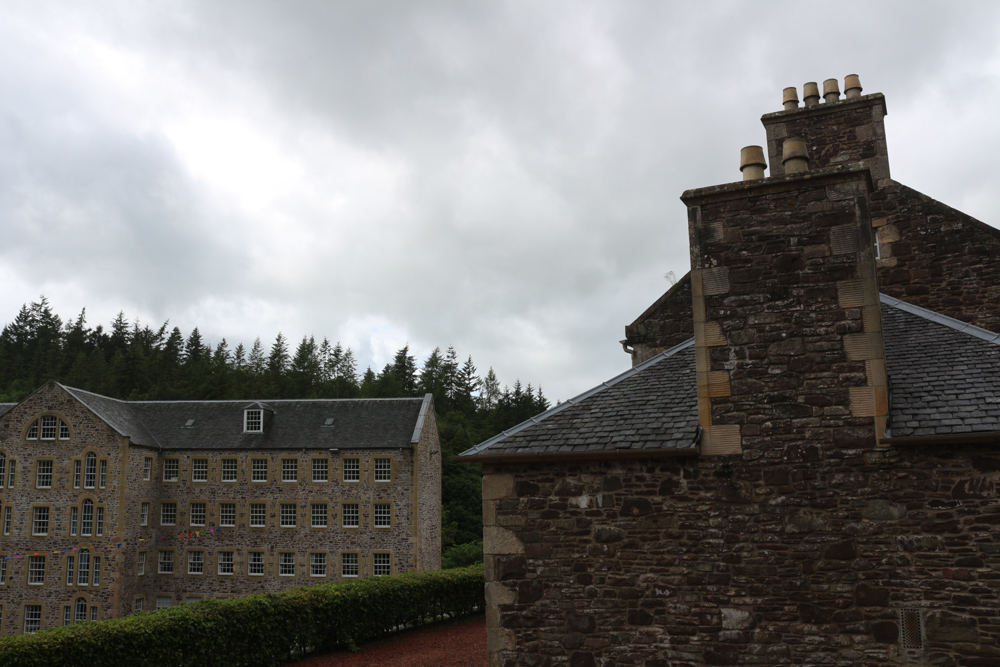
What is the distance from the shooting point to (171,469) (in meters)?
37.0

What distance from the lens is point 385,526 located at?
112 ft

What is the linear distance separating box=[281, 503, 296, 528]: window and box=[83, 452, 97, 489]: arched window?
9.67 m

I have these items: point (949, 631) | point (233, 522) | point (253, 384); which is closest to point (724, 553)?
point (949, 631)

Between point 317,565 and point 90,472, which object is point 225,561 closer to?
point 317,565

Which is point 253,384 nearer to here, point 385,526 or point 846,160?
point 385,526

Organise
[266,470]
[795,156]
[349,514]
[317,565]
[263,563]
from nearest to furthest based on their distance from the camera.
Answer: [795,156] < [317,565] < [349,514] < [263,563] < [266,470]

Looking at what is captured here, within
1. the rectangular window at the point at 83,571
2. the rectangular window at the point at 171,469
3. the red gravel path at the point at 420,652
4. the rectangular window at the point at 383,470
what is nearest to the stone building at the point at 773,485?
the red gravel path at the point at 420,652

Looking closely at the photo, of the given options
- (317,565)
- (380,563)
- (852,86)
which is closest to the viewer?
(852,86)

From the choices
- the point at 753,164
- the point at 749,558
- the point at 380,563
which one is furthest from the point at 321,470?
the point at 753,164

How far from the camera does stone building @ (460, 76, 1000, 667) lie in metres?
6.56

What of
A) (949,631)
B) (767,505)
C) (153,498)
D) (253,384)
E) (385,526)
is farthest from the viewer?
(253,384)

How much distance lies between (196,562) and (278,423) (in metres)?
8.14

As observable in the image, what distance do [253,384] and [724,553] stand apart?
6987 centimetres

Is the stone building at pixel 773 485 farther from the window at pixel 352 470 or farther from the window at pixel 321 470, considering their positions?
the window at pixel 321 470
